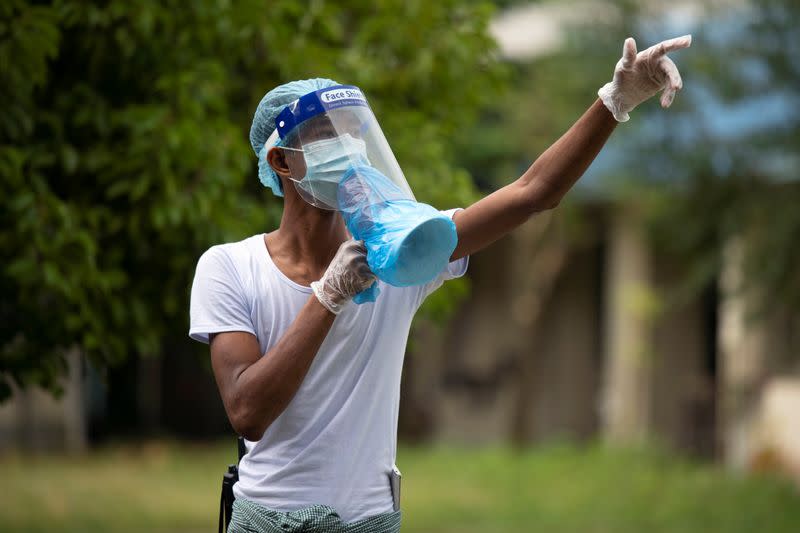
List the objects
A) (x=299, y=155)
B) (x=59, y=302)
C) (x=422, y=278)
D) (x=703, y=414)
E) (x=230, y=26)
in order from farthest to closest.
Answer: (x=703, y=414), (x=230, y=26), (x=59, y=302), (x=299, y=155), (x=422, y=278)

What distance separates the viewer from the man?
2646 mm

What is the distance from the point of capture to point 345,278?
2.52 metres

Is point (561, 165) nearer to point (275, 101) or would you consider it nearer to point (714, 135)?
point (275, 101)

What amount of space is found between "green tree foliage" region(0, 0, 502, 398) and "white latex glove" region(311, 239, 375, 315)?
225 cm

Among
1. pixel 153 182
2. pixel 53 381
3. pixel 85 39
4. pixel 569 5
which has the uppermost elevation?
pixel 569 5

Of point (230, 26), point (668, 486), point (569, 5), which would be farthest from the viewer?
point (569, 5)

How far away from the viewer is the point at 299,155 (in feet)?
9.07

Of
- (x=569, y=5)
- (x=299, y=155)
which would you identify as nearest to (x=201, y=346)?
(x=299, y=155)

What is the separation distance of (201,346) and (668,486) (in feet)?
22.5

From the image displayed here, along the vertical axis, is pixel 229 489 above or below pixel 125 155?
below

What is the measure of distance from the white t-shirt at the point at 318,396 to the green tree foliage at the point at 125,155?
77.7 inches

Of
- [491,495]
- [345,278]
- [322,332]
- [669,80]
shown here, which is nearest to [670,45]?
[669,80]

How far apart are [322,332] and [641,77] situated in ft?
3.09

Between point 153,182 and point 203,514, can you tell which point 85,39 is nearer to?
point 153,182
